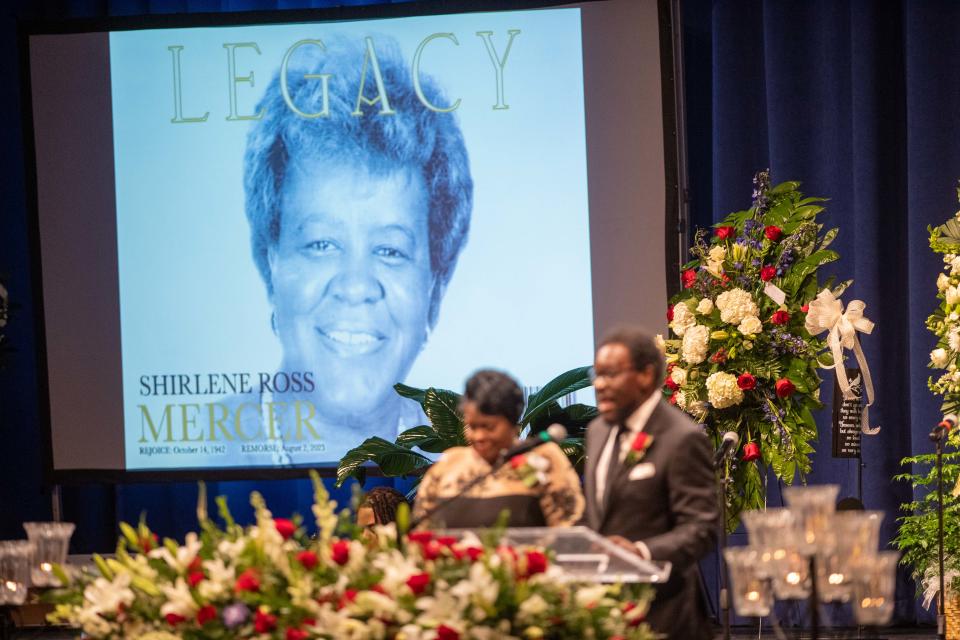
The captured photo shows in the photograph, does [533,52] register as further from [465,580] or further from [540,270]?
[465,580]

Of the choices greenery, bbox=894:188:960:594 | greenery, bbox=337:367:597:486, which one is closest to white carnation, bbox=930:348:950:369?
greenery, bbox=894:188:960:594

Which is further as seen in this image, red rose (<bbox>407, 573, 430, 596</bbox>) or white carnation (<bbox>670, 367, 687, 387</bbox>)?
white carnation (<bbox>670, 367, 687, 387</bbox>)

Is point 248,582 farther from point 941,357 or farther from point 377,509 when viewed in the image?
point 941,357

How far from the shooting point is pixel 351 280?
6945mm

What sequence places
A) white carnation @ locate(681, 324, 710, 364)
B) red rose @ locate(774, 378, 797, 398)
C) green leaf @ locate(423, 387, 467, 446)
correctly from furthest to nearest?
green leaf @ locate(423, 387, 467, 446)
white carnation @ locate(681, 324, 710, 364)
red rose @ locate(774, 378, 797, 398)

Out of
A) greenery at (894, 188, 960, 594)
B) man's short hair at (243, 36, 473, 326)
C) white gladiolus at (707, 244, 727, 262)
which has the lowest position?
greenery at (894, 188, 960, 594)

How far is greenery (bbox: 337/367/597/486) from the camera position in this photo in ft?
19.4

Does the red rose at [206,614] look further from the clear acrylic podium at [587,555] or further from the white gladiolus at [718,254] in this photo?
→ the white gladiolus at [718,254]

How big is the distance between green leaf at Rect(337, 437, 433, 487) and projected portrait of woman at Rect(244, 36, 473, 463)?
80cm

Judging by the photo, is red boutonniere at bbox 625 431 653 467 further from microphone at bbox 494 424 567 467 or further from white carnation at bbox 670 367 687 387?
white carnation at bbox 670 367 687 387

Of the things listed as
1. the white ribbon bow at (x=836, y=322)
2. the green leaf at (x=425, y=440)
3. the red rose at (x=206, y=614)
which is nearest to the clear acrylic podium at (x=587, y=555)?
the red rose at (x=206, y=614)

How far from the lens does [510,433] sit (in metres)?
3.14

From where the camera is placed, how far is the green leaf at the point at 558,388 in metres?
5.93

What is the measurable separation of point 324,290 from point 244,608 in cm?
437
